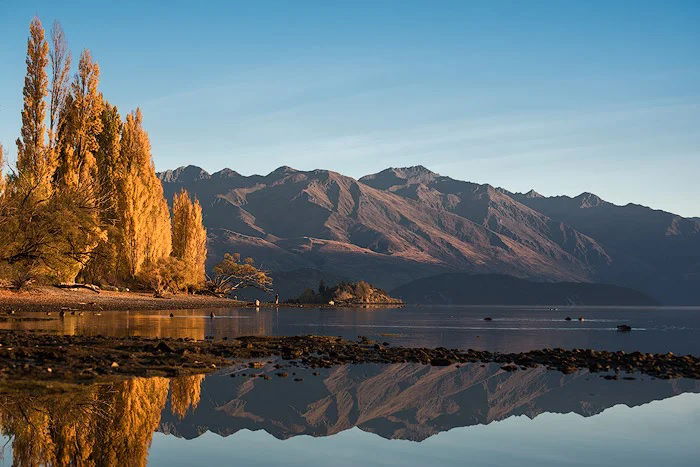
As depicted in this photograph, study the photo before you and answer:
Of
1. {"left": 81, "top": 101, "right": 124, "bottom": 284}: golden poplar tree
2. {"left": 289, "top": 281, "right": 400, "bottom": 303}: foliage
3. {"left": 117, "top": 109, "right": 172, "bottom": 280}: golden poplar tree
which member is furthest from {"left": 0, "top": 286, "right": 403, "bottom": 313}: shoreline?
{"left": 289, "top": 281, "right": 400, "bottom": 303}: foliage

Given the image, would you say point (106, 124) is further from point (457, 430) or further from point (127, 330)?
point (457, 430)

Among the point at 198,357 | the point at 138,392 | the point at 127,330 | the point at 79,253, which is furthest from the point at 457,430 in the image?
the point at 79,253

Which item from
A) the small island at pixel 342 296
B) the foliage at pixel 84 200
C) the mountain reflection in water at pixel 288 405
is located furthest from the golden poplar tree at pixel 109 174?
the small island at pixel 342 296

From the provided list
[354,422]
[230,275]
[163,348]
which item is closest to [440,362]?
[163,348]

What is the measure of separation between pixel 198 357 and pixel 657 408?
1706 cm

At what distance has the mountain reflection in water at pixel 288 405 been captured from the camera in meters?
→ 14.5

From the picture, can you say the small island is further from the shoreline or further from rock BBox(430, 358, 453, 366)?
rock BBox(430, 358, 453, 366)

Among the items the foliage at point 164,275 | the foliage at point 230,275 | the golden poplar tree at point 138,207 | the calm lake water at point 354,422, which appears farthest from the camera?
the foliage at point 230,275

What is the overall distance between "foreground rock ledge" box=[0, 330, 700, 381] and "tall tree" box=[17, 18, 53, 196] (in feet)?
126

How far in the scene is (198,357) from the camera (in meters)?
28.4

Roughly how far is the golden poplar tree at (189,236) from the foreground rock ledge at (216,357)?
64.1 meters

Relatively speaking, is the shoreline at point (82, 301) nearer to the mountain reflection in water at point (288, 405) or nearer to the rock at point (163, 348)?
the rock at point (163, 348)

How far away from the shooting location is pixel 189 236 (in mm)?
102375

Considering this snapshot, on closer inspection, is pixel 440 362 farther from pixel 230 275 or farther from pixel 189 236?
pixel 230 275
